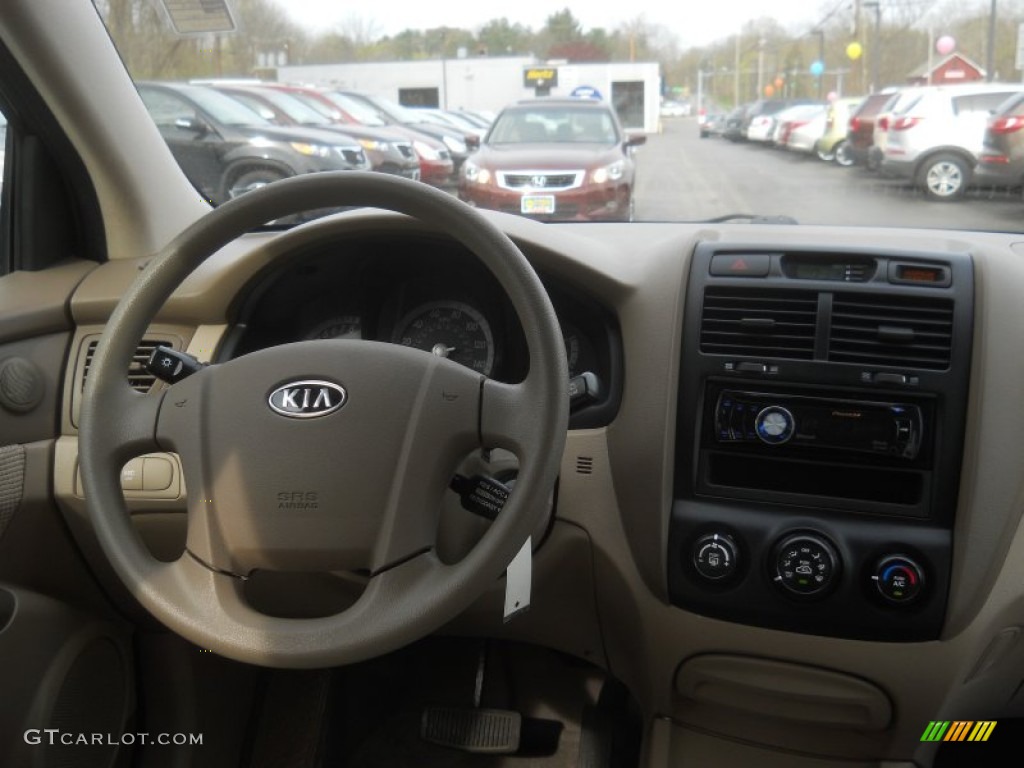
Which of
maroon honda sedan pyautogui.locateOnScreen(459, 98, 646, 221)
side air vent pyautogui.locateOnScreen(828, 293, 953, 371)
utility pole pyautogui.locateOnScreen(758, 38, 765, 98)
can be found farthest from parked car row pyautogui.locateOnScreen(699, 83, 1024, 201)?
side air vent pyautogui.locateOnScreen(828, 293, 953, 371)

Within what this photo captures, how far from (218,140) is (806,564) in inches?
85.4

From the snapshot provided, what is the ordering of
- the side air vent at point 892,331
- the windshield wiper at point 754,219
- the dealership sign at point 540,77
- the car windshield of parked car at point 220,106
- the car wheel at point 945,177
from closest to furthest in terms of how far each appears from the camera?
the side air vent at point 892,331
the windshield wiper at point 754,219
the car wheel at point 945,177
the car windshield of parked car at point 220,106
the dealership sign at point 540,77

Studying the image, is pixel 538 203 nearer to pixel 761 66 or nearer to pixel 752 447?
pixel 761 66

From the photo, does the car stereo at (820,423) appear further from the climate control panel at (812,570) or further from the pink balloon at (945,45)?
the pink balloon at (945,45)

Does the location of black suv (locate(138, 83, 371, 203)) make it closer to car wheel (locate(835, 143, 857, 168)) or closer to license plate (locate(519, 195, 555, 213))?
license plate (locate(519, 195, 555, 213))

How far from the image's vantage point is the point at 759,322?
1.97 metres

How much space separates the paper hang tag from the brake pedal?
2.82 feet

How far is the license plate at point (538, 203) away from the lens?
327 cm

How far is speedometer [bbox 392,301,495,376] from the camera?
2.27 metres

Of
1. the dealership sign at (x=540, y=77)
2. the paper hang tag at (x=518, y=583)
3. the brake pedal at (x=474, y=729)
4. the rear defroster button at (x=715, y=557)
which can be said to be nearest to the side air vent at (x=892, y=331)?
the rear defroster button at (x=715, y=557)

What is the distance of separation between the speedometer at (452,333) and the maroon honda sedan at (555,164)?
0.89 ft

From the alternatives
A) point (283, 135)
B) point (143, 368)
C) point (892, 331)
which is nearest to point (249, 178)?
point (283, 135)

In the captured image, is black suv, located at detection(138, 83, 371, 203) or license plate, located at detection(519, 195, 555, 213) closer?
black suv, located at detection(138, 83, 371, 203)

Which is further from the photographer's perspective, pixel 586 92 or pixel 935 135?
pixel 586 92
